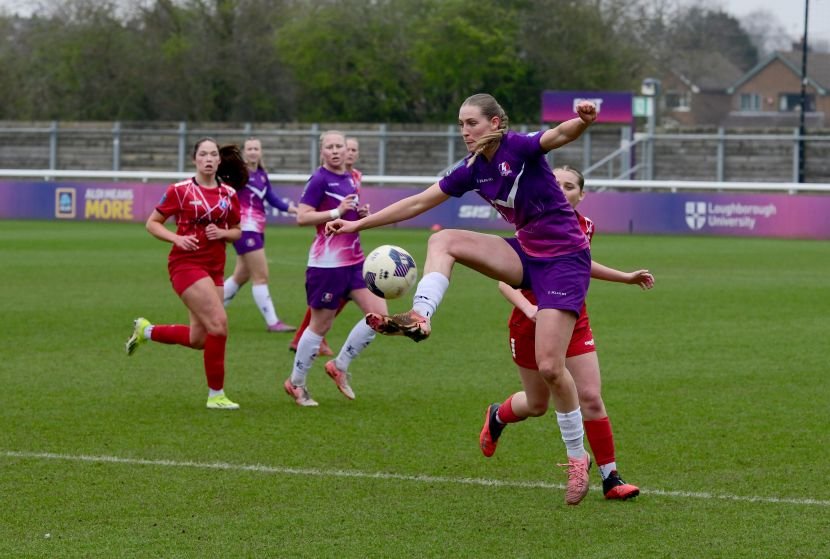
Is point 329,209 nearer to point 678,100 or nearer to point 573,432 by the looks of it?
point 573,432

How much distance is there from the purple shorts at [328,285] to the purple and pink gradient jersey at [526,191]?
3.81 m

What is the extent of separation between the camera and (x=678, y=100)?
102 meters

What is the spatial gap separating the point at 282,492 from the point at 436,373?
468 centimetres

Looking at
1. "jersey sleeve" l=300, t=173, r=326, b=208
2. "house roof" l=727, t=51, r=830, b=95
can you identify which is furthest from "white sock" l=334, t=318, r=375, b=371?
"house roof" l=727, t=51, r=830, b=95

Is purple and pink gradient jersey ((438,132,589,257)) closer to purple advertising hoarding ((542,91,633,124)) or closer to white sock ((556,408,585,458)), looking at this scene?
white sock ((556,408,585,458))

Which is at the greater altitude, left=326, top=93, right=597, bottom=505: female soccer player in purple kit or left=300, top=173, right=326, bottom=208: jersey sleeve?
left=300, top=173, right=326, bottom=208: jersey sleeve

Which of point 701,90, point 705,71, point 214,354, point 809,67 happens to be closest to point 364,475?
point 214,354

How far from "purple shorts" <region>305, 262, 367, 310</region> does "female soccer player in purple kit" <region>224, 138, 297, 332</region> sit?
4.31 metres

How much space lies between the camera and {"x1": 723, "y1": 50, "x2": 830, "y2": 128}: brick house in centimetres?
9631

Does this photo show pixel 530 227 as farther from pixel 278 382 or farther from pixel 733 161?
pixel 733 161

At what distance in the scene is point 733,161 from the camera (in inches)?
1738

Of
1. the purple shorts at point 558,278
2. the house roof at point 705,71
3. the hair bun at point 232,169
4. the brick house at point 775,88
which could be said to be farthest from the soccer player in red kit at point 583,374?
the brick house at point 775,88

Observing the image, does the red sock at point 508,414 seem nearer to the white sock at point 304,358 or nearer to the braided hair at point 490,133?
the braided hair at point 490,133

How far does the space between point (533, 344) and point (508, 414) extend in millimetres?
678
